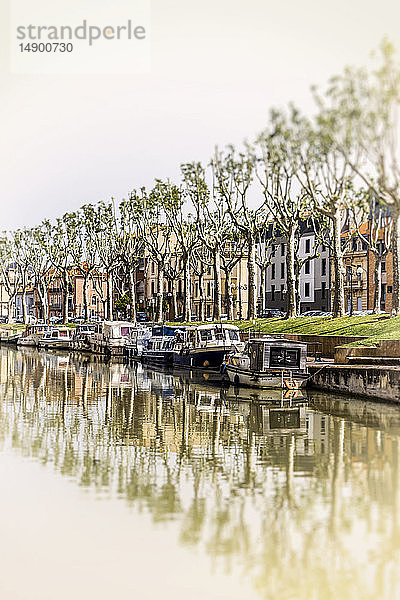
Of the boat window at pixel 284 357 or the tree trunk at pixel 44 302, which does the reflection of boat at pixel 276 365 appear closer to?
the boat window at pixel 284 357

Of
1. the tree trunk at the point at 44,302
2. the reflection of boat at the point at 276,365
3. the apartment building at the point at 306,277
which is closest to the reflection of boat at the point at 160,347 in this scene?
the reflection of boat at the point at 276,365

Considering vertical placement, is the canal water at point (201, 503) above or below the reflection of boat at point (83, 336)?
below

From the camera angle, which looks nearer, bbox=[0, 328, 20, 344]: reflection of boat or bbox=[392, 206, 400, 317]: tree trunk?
bbox=[392, 206, 400, 317]: tree trunk

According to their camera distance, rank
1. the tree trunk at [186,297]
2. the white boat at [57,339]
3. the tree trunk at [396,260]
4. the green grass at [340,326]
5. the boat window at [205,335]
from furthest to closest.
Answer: the white boat at [57,339], the tree trunk at [186,297], the boat window at [205,335], the tree trunk at [396,260], the green grass at [340,326]

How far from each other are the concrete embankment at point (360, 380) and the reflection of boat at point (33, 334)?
99.0 ft

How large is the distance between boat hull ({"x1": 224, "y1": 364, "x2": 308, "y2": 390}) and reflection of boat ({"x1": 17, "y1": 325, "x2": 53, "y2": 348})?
29.0 meters

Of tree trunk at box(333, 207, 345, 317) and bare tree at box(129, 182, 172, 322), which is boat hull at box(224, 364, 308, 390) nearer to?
tree trunk at box(333, 207, 345, 317)

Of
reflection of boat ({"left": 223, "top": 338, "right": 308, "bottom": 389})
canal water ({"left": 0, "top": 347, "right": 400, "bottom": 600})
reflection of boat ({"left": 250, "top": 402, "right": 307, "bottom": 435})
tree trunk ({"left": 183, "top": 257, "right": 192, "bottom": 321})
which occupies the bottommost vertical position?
canal water ({"left": 0, "top": 347, "right": 400, "bottom": 600})

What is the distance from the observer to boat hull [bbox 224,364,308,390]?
1958 cm

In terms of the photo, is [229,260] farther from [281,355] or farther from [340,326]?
[281,355]

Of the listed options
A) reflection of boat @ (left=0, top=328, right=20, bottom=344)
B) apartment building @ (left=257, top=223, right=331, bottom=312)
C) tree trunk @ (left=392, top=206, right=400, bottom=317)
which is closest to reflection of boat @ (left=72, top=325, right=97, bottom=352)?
reflection of boat @ (left=0, top=328, right=20, bottom=344)

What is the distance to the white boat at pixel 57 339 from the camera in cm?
4544

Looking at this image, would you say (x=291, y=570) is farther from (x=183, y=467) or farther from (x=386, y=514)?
(x=183, y=467)

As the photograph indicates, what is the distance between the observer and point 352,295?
4497 centimetres
